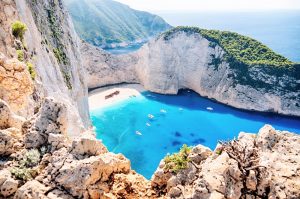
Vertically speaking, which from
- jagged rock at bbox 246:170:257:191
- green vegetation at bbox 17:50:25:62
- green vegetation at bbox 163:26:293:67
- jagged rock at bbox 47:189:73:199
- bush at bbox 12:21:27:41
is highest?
bush at bbox 12:21:27:41

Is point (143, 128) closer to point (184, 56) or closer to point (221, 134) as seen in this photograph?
point (221, 134)

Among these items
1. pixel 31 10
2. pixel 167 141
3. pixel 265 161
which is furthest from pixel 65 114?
pixel 167 141

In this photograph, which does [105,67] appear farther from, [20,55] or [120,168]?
[120,168]

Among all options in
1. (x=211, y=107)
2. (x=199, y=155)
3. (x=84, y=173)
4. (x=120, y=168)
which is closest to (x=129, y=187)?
(x=120, y=168)

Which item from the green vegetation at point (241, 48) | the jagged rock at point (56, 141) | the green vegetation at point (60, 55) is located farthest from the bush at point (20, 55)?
the green vegetation at point (241, 48)

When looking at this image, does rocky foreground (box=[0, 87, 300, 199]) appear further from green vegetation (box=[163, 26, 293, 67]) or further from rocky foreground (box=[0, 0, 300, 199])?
green vegetation (box=[163, 26, 293, 67])

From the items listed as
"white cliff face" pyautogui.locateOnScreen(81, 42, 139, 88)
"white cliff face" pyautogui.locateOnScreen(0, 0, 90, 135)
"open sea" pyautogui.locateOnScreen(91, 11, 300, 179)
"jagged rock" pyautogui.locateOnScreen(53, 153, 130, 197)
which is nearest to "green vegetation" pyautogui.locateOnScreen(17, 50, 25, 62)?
"white cliff face" pyautogui.locateOnScreen(0, 0, 90, 135)
